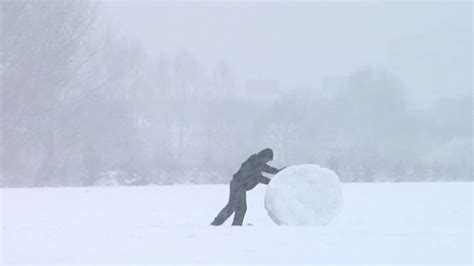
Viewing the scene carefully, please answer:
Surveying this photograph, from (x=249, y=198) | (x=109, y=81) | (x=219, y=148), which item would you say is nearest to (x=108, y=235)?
(x=249, y=198)

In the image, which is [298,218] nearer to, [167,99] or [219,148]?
[219,148]

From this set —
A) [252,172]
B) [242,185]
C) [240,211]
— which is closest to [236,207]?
[240,211]

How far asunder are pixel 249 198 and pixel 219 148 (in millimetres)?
28870

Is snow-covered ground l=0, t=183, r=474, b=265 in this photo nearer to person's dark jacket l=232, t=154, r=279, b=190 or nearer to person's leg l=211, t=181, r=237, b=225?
person's leg l=211, t=181, r=237, b=225

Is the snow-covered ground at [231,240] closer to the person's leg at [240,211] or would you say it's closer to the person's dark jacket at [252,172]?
the person's leg at [240,211]

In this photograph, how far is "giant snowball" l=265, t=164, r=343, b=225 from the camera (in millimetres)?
11336

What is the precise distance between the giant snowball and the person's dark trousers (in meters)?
0.38

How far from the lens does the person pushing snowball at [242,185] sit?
11.5 m

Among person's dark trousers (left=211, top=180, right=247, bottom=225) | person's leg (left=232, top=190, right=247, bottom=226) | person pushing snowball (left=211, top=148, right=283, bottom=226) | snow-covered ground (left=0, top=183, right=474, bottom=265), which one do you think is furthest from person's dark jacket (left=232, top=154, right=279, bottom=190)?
snow-covered ground (left=0, top=183, right=474, bottom=265)

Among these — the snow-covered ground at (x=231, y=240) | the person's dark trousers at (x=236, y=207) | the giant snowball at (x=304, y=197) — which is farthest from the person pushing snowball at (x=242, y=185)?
the snow-covered ground at (x=231, y=240)

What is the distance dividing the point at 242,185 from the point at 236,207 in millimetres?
349

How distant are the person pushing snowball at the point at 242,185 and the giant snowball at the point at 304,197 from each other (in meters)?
0.31

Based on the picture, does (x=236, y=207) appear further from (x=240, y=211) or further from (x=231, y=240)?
(x=231, y=240)

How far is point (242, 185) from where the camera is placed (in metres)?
11.6
